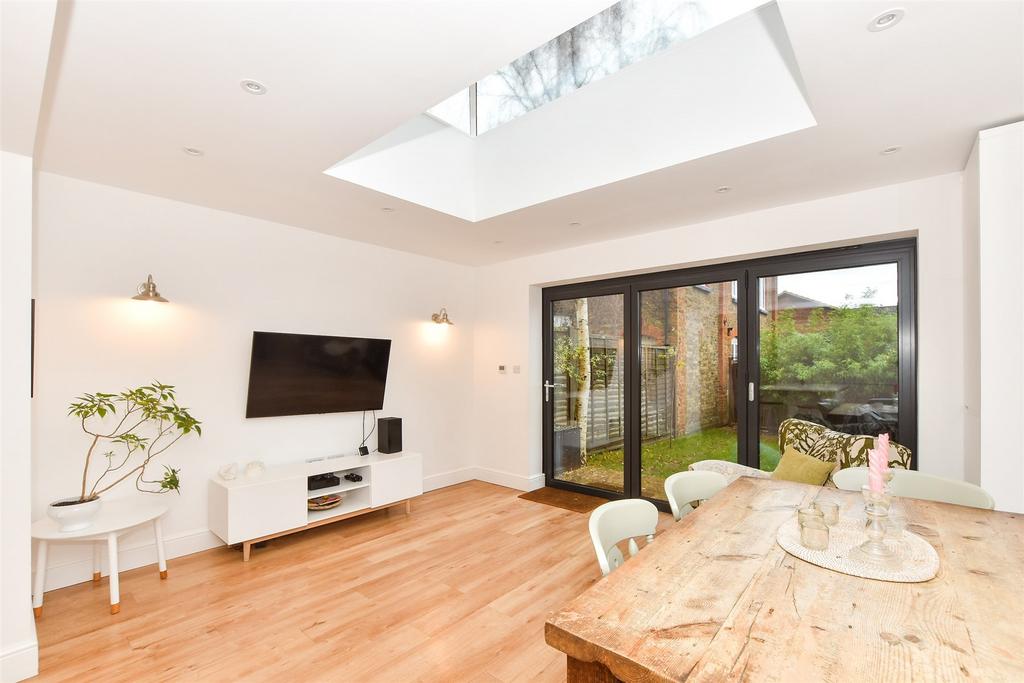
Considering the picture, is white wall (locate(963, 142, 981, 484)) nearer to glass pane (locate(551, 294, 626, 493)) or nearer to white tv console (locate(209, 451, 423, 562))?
glass pane (locate(551, 294, 626, 493))

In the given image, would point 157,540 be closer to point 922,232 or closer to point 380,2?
point 380,2

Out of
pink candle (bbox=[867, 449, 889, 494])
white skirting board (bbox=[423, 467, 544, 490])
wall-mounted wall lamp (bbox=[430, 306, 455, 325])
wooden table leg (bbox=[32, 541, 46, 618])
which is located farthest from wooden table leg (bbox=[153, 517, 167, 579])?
pink candle (bbox=[867, 449, 889, 494])

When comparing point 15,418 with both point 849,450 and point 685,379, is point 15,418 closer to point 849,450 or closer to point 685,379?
point 685,379

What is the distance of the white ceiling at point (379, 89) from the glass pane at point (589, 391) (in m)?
1.70

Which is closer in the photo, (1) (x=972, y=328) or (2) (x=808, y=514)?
(2) (x=808, y=514)

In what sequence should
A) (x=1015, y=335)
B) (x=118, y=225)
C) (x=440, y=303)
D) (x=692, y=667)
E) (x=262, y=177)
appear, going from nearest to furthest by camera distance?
(x=692, y=667), (x=1015, y=335), (x=262, y=177), (x=118, y=225), (x=440, y=303)

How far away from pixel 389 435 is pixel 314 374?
0.86m

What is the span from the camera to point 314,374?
3.93 metres

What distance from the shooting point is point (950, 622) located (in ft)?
3.59

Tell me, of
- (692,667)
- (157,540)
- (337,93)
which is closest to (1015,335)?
(692,667)

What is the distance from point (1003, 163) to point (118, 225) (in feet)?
16.7

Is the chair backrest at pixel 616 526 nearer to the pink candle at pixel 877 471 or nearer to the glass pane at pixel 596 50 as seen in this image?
the pink candle at pixel 877 471

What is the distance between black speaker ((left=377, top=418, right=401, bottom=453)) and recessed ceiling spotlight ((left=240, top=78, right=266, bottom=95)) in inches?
113

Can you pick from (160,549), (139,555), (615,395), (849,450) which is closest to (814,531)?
(849,450)
